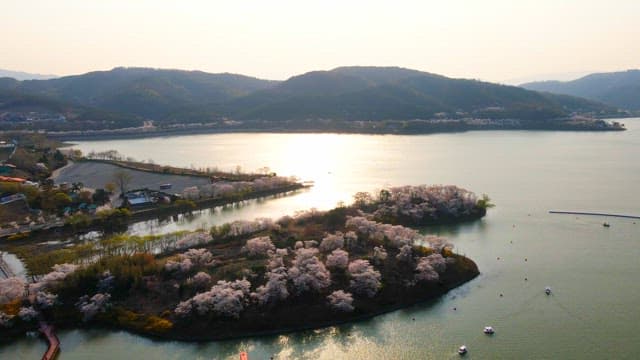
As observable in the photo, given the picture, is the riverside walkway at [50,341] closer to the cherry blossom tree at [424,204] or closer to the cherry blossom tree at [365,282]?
the cherry blossom tree at [365,282]

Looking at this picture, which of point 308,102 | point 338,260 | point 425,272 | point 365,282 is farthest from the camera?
point 308,102

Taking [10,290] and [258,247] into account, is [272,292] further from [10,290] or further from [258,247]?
[10,290]

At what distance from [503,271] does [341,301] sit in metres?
8.60

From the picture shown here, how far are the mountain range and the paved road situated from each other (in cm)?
5306

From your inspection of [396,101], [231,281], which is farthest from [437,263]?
[396,101]

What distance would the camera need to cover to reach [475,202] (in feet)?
114

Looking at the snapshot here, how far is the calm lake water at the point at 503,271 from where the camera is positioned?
739 inches

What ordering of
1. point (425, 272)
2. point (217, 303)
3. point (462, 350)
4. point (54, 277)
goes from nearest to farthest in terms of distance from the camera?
point (462, 350), point (217, 303), point (54, 277), point (425, 272)

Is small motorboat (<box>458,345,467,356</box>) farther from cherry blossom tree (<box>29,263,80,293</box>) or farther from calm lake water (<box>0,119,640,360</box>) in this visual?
cherry blossom tree (<box>29,263,80,293</box>)

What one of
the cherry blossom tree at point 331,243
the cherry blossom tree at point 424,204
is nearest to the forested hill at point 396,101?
the cherry blossom tree at point 424,204

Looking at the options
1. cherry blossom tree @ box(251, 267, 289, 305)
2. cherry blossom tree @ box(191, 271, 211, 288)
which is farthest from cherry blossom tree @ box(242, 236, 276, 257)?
cherry blossom tree @ box(251, 267, 289, 305)

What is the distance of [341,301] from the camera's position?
20.7 metres

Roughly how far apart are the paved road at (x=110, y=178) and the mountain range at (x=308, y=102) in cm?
5306

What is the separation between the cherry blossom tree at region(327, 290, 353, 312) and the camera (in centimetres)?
2056
